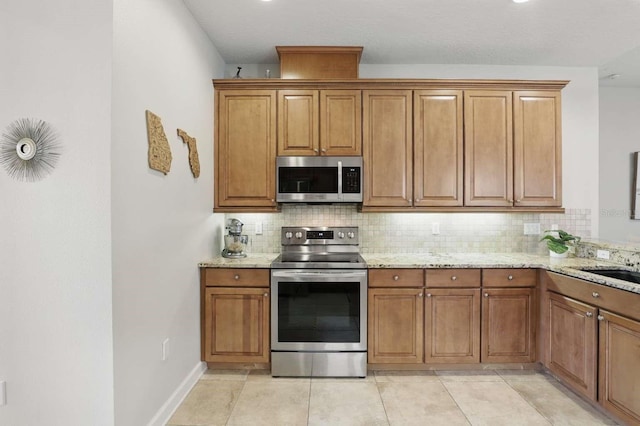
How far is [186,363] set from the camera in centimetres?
249

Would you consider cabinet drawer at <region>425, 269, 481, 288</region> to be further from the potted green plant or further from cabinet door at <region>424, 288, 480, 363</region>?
the potted green plant

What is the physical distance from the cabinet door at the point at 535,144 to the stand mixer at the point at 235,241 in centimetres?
247

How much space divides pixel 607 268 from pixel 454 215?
1214 mm

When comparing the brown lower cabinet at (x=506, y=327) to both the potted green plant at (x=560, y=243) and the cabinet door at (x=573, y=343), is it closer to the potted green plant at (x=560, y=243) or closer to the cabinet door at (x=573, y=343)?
the cabinet door at (x=573, y=343)

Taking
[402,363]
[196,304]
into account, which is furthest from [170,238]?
[402,363]

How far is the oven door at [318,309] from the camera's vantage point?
2.73 meters

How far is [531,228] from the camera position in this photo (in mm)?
3348

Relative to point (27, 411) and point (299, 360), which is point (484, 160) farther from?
point (27, 411)

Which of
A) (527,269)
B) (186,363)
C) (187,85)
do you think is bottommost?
(186,363)

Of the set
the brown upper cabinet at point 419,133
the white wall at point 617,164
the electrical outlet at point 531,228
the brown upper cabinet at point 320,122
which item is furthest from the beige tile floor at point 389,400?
the brown upper cabinet at point 320,122

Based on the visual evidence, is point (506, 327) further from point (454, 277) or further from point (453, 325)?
point (454, 277)

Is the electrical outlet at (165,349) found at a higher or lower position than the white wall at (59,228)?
lower

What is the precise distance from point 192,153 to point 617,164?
12.9ft

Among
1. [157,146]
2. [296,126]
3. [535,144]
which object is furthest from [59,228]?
[535,144]
